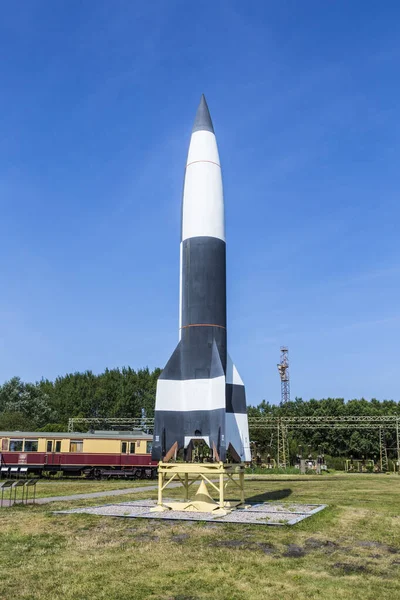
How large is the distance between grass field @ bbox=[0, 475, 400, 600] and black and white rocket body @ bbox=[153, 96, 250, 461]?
3699 mm

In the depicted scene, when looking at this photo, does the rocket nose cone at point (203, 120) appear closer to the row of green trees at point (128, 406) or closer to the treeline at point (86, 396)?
the row of green trees at point (128, 406)

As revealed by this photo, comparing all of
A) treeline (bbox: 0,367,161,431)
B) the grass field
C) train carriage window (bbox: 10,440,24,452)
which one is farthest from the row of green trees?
the grass field

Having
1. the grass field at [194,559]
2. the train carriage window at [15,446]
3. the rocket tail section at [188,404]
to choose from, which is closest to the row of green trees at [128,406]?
the train carriage window at [15,446]

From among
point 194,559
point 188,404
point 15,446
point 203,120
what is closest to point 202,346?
point 188,404

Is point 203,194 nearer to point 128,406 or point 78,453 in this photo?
point 78,453

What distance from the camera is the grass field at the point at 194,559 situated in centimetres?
835

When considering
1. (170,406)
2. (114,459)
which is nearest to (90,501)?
(170,406)

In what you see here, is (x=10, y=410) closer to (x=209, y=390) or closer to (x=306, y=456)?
(x=306, y=456)

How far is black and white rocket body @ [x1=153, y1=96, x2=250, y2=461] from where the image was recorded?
58.3 ft

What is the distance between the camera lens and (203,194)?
1944 centimetres

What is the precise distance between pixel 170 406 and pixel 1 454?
855 inches

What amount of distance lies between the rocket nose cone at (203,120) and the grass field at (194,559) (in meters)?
13.4

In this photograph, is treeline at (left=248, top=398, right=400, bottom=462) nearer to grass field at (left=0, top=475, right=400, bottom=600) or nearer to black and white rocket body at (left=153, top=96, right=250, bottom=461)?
black and white rocket body at (left=153, top=96, right=250, bottom=461)

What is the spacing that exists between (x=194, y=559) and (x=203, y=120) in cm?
1538
